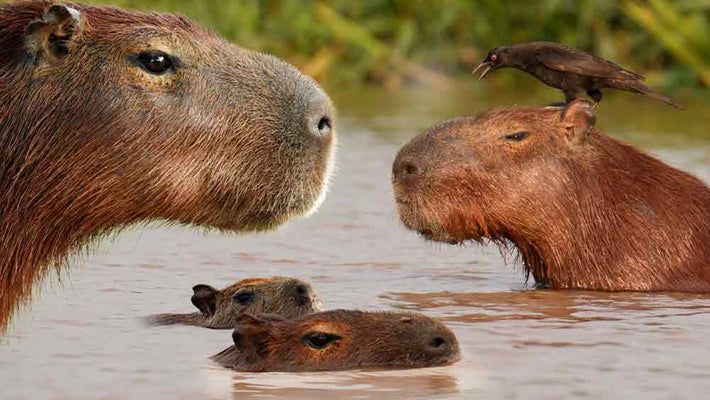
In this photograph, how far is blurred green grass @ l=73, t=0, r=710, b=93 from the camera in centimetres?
1389

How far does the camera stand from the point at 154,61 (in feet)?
17.6

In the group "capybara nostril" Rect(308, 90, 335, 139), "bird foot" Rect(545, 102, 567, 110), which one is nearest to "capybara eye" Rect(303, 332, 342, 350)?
"capybara nostril" Rect(308, 90, 335, 139)

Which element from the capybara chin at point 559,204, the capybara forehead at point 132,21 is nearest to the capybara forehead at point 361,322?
the capybara forehead at point 132,21

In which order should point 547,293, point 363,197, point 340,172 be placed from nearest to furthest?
1. point 547,293
2. point 363,197
3. point 340,172

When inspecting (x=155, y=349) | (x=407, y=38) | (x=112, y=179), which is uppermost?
(x=407, y=38)

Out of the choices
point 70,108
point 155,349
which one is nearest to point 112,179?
point 70,108

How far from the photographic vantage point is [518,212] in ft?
22.6

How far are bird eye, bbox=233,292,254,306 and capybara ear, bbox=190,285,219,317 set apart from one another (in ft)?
0.33

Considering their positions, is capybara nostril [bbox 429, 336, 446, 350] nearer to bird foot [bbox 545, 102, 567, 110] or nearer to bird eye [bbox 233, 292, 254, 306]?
bird eye [bbox 233, 292, 254, 306]

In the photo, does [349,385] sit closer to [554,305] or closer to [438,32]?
[554,305]

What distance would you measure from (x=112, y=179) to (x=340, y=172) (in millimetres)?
5358

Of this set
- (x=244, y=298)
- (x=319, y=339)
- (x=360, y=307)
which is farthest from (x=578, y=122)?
(x=319, y=339)

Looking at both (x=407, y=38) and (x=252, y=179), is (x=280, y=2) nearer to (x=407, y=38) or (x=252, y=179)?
(x=407, y=38)

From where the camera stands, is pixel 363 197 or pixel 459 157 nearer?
pixel 459 157
